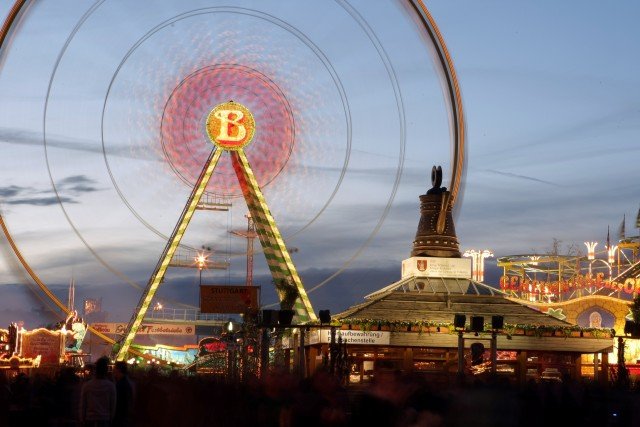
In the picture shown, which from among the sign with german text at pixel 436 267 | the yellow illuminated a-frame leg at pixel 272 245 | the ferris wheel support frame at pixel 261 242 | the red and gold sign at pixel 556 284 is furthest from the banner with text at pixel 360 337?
the red and gold sign at pixel 556 284

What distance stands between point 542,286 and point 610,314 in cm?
2557

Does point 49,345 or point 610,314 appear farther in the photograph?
point 610,314

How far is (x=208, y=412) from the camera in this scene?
917 inches

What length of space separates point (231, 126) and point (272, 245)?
9333mm

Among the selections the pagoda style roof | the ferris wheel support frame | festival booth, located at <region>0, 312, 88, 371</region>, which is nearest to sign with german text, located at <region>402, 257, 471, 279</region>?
the pagoda style roof

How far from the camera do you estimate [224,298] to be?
67250 millimetres

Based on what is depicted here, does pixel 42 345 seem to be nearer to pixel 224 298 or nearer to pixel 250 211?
pixel 224 298

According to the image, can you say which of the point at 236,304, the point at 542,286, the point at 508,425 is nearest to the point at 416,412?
the point at 508,425

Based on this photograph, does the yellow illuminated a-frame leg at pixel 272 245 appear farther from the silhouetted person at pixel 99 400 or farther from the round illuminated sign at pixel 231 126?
the silhouetted person at pixel 99 400

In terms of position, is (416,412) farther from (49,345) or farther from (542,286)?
(542,286)

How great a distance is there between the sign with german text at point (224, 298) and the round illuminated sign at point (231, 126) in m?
7.61

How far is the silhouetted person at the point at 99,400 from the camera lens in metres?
18.9

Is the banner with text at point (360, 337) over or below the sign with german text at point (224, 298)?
below

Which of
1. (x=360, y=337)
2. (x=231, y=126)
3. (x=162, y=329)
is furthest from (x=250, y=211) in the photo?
(x=162, y=329)
